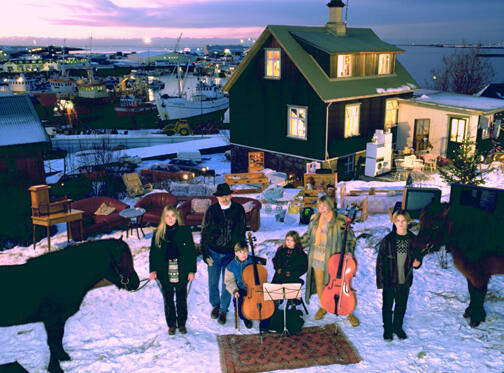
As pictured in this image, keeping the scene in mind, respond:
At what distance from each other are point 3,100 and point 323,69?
42.6 feet

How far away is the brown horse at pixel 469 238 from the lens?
241 inches

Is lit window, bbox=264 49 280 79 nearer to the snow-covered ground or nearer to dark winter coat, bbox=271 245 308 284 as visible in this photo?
the snow-covered ground

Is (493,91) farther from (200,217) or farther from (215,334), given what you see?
(215,334)

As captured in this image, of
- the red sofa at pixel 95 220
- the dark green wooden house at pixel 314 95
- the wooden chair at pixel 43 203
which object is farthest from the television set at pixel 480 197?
the dark green wooden house at pixel 314 95

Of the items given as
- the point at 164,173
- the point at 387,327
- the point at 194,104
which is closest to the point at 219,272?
the point at 387,327

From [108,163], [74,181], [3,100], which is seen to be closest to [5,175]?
[3,100]

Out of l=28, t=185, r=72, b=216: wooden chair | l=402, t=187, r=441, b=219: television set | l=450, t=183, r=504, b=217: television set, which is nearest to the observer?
l=450, t=183, r=504, b=217: television set

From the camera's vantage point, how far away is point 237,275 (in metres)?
6.55

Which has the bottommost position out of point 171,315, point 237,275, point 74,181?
point 74,181

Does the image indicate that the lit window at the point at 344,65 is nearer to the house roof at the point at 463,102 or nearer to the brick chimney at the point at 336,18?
the brick chimney at the point at 336,18

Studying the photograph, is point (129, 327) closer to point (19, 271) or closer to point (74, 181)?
point (19, 271)

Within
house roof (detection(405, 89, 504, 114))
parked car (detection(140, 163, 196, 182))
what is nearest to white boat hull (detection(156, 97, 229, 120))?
parked car (detection(140, 163, 196, 182))

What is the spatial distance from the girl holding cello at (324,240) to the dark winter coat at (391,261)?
0.56 meters

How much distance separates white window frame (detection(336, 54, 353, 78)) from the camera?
19781 mm
